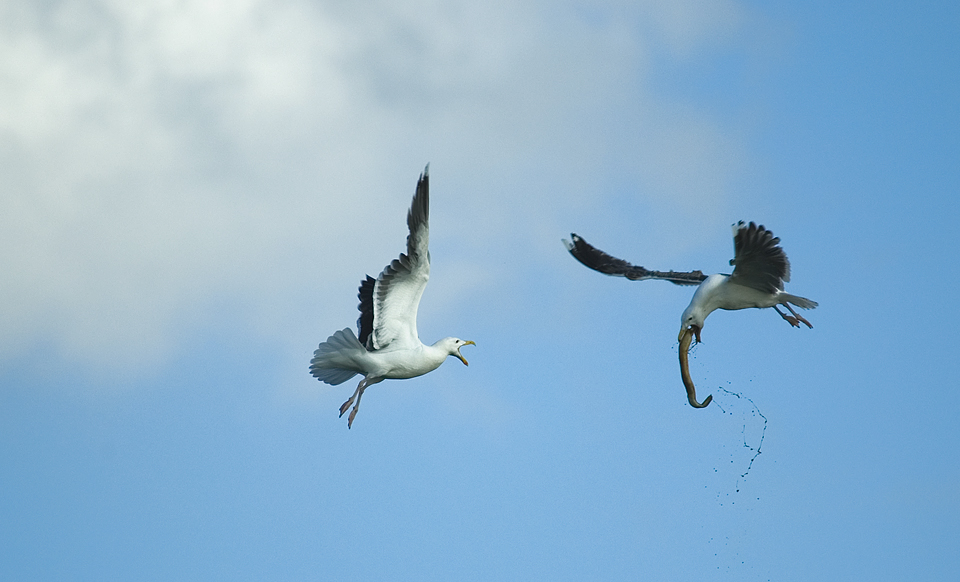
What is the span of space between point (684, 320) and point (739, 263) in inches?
53.1

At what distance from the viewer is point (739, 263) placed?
51.4ft

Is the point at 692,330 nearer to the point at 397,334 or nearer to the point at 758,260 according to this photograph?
the point at 758,260

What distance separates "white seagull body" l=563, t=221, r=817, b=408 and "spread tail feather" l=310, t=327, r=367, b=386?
3.94m

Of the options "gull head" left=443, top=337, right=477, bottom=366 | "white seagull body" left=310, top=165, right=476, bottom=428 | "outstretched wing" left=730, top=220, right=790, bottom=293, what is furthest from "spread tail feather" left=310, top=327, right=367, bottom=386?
"outstretched wing" left=730, top=220, right=790, bottom=293

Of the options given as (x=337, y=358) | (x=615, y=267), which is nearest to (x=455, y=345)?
(x=337, y=358)

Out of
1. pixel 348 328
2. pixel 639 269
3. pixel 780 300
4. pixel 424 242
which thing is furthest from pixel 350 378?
pixel 780 300

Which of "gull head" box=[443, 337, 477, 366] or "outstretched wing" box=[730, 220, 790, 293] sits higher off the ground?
"gull head" box=[443, 337, 477, 366]

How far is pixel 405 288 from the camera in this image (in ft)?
56.1

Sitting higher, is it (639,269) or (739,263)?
(639,269)

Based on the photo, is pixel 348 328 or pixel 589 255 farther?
pixel 589 255

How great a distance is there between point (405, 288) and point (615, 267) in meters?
3.54

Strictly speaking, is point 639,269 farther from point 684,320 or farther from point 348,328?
point 348,328

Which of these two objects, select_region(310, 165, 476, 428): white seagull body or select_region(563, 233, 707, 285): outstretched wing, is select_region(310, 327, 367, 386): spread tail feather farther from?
select_region(563, 233, 707, 285): outstretched wing

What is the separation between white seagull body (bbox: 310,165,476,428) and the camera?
1698cm
